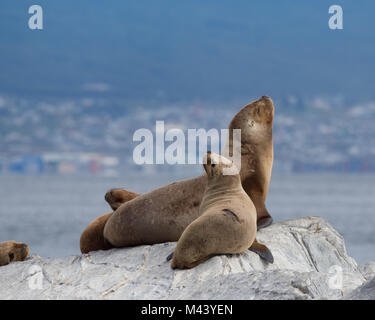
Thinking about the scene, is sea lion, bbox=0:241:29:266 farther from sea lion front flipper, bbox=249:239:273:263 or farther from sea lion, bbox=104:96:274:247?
sea lion front flipper, bbox=249:239:273:263

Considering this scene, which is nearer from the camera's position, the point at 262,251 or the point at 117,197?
the point at 262,251

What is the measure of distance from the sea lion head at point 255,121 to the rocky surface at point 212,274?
44.8 inches

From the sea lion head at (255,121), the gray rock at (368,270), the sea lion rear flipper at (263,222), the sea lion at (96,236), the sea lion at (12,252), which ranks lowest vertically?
the gray rock at (368,270)

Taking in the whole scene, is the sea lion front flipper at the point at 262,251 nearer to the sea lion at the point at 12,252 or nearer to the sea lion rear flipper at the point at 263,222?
the sea lion rear flipper at the point at 263,222

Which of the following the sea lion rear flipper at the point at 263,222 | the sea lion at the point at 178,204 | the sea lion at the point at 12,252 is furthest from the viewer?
the sea lion at the point at 12,252

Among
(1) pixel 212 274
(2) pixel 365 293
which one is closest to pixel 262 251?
(1) pixel 212 274

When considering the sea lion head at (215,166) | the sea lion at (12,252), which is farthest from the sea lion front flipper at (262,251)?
the sea lion at (12,252)

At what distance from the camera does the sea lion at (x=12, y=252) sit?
9367 millimetres

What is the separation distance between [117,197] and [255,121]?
79.3 inches

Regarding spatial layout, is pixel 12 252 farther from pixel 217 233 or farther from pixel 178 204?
pixel 217 233

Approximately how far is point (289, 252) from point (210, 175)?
4.60ft

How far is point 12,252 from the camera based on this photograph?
952 cm

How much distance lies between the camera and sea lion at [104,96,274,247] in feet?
28.9
